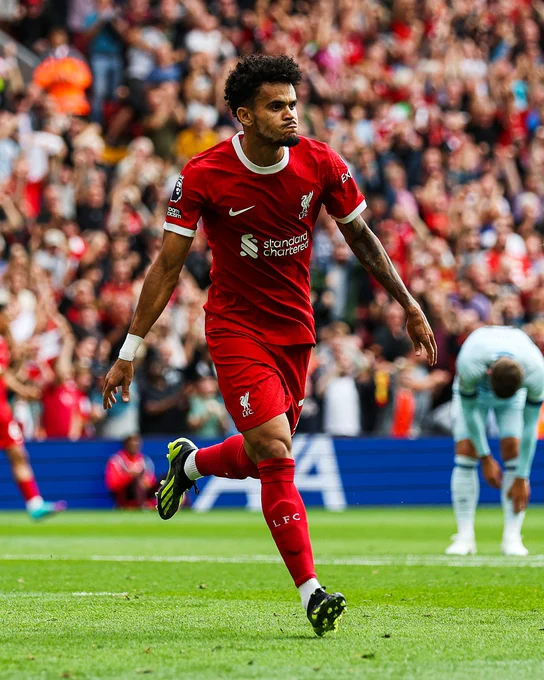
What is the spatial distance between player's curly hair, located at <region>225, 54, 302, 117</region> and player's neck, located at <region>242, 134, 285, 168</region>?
0.19 meters

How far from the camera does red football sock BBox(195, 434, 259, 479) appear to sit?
7246mm

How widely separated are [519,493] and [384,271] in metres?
5.17


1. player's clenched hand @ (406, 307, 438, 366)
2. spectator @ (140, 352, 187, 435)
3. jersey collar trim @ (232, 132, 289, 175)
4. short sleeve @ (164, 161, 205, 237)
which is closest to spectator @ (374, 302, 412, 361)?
spectator @ (140, 352, 187, 435)

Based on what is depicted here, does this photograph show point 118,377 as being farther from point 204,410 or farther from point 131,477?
point 204,410

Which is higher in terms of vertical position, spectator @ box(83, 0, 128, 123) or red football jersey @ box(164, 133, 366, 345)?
spectator @ box(83, 0, 128, 123)

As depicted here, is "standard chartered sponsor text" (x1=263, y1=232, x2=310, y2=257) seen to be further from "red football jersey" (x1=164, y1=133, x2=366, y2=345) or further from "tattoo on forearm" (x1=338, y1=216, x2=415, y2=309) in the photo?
"tattoo on forearm" (x1=338, y1=216, x2=415, y2=309)

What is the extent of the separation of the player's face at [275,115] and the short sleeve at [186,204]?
1.26ft

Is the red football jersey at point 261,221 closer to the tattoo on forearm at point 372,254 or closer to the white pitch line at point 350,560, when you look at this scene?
the tattoo on forearm at point 372,254

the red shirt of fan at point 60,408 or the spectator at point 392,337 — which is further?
the spectator at point 392,337

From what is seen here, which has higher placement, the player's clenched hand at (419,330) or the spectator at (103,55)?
the spectator at (103,55)

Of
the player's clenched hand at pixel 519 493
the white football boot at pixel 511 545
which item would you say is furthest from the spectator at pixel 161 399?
the white football boot at pixel 511 545

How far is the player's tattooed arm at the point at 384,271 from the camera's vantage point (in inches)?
276

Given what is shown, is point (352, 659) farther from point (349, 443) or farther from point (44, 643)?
point (349, 443)

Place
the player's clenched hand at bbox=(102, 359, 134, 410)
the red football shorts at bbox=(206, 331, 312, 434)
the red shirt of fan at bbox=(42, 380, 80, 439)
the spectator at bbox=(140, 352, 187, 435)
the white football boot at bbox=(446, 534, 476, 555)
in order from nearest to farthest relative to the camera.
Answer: the red football shorts at bbox=(206, 331, 312, 434) < the player's clenched hand at bbox=(102, 359, 134, 410) < the white football boot at bbox=(446, 534, 476, 555) < the red shirt of fan at bbox=(42, 380, 80, 439) < the spectator at bbox=(140, 352, 187, 435)
